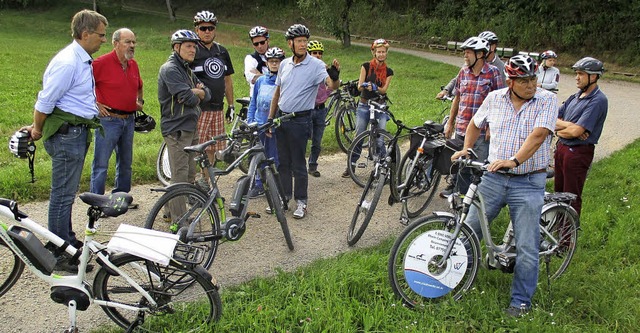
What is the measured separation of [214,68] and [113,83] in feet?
3.98

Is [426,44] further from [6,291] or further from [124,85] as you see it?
[6,291]

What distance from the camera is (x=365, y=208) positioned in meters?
5.22

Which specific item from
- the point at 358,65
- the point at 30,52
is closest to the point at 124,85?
the point at 358,65

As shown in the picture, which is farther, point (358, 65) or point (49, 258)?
point (358, 65)

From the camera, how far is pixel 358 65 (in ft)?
75.1

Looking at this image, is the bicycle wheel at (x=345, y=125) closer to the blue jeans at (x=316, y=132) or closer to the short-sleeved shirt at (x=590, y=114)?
the blue jeans at (x=316, y=132)

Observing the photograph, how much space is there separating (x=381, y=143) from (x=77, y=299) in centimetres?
435

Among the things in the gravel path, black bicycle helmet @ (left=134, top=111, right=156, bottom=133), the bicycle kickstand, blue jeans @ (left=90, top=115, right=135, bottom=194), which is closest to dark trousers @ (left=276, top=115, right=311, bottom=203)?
the gravel path

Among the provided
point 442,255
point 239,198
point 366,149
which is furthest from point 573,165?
point 239,198

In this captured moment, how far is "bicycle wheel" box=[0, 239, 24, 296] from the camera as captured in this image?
3805 millimetres

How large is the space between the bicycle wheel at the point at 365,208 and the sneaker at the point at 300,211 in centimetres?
68

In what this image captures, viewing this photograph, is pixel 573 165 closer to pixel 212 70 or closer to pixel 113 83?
pixel 212 70

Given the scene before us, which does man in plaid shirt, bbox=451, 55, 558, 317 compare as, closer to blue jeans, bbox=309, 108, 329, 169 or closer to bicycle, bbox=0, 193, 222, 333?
bicycle, bbox=0, 193, 222, 333

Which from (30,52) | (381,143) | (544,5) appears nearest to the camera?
(381,143)
